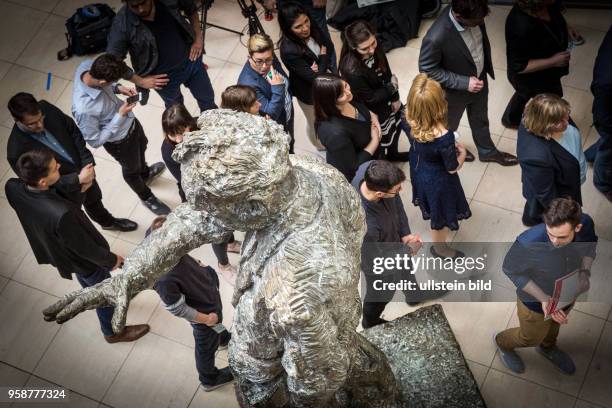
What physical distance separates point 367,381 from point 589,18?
183 inches

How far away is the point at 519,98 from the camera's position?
591cm

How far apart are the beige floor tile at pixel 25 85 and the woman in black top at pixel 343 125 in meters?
3.09

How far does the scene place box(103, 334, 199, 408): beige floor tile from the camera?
517 cm

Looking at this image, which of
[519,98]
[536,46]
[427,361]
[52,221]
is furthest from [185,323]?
[536,46]

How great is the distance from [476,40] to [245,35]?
2522 millimetres

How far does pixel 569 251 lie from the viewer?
Result: 168 inches

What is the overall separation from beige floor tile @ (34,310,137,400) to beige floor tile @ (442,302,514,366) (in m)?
2.33

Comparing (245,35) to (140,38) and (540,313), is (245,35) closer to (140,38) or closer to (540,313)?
(140,38)

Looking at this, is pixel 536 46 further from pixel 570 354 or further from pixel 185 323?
pixel 185 323

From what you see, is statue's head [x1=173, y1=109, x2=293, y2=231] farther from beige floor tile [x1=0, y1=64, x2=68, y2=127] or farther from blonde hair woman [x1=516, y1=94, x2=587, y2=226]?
beige floor tile [x1=0, y1=64, x2=68, y2=127]

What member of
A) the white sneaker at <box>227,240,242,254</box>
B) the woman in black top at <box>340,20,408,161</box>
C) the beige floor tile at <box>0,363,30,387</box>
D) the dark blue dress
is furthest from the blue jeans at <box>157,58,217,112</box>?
the beige floor tile at <box>0,363,30,387</box>

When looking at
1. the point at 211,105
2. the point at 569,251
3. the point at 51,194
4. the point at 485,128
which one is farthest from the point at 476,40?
the point at 51,194

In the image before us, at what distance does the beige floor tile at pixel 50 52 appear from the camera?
7.01m

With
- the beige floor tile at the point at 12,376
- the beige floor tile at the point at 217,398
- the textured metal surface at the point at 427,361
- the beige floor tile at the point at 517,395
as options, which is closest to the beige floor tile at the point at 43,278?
the beige floor tile at the point at 12,376
